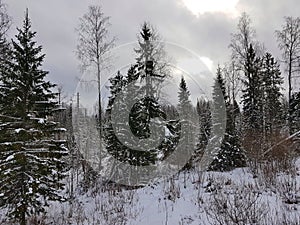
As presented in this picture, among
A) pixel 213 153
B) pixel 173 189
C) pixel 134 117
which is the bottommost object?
pixel 173 189

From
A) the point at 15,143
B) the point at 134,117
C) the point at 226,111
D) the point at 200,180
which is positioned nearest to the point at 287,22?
→ the point at 226,111

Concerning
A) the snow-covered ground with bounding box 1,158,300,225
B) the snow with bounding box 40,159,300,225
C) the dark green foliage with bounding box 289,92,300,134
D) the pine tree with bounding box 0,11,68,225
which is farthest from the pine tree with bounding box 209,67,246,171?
the dark green foliage with bounding box 289,92,300,134

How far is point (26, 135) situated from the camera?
842 cm

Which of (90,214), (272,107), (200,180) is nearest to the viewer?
(90,214)

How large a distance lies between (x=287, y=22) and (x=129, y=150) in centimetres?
1851

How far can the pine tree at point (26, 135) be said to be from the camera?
27.2 ft

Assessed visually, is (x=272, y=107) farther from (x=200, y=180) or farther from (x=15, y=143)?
(x=15, y=143)

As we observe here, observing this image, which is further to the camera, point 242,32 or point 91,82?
point 242,32

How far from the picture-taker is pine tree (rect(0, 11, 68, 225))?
8.28m

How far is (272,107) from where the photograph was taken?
31625 millimetres

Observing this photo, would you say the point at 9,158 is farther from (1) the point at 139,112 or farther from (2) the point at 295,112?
(2) the point at 295,112

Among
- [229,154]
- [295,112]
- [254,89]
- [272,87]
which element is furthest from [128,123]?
[272,87]

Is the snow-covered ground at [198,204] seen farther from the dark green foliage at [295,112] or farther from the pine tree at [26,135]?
the dark green foliage at [295,112]

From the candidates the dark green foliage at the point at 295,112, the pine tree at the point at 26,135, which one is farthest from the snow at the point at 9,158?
the dark green foliage at the point at 295,112
